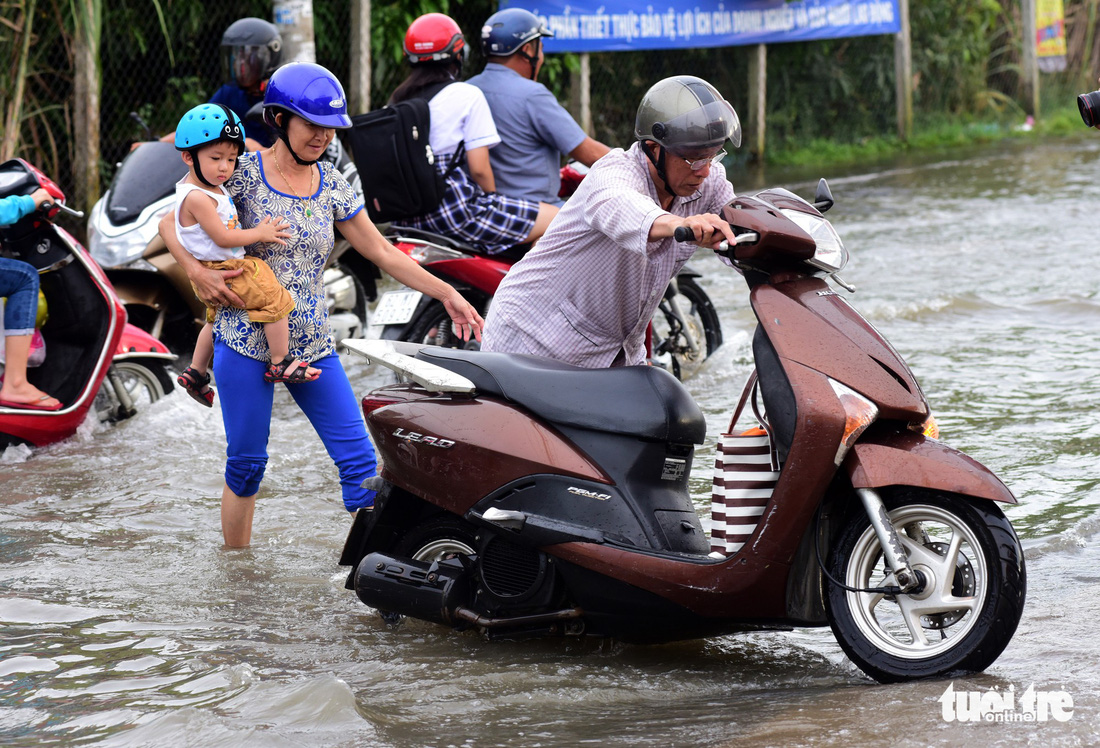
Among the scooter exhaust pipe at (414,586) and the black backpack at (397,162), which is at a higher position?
the black backpack at (397,162)

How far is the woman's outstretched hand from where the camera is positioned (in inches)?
168

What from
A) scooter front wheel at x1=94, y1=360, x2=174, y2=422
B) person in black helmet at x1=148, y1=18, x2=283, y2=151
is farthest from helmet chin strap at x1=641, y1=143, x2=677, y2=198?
person in black helmet at x1=148, y1=18, x2=283, y2=151

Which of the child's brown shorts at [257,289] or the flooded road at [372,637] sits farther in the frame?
the child's brown shorts at [257,289]

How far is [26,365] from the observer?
6059mm

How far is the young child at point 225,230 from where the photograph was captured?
415cm

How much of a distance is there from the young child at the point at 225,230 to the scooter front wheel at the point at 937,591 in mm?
1905

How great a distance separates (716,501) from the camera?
136 inches

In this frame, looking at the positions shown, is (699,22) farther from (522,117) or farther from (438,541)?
(438,541)

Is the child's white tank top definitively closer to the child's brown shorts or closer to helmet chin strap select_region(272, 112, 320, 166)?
the child's brown shorts

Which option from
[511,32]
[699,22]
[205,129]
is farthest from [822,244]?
[699,22]

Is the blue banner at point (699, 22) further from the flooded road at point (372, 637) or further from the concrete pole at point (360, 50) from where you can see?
the flooded road at point (372, 637)

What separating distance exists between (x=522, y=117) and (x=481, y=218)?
612 mm

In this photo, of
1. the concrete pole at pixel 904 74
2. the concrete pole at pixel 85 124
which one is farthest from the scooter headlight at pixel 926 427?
the concrete pole at pixel 904 74

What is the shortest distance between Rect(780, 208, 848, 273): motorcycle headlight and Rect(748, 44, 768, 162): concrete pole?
40.1 ft
